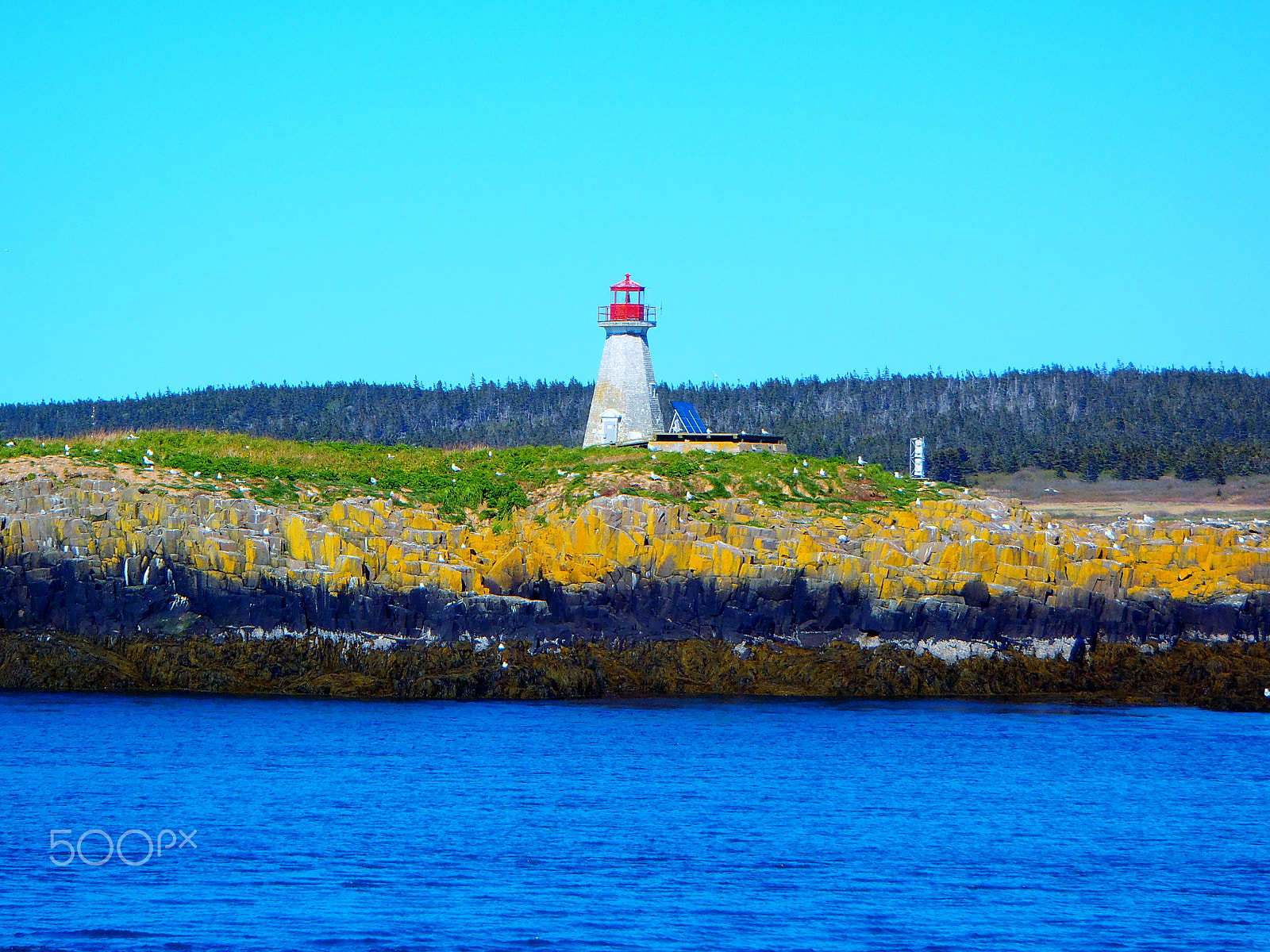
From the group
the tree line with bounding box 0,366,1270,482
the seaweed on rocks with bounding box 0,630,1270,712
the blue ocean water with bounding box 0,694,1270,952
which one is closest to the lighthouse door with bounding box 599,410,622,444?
the seaweed on rocks with bounding box 0,630,1270,712

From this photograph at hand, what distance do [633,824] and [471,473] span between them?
2012cm

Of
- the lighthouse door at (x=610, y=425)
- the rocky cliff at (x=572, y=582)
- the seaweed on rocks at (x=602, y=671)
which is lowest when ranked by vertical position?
the seaweed on rocks at (x=602, y=671)

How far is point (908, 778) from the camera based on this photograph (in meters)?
23.2

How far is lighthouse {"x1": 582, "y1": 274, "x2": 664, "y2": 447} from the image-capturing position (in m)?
45.6

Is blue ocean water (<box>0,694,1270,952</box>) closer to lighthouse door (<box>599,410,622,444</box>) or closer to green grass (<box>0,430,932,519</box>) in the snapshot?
green grass (<box>0,430,932,519</box>)

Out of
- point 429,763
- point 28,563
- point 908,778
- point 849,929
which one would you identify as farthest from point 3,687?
point 849,929

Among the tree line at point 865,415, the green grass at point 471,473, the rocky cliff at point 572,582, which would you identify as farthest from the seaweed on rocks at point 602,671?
the tree line at point 865,415

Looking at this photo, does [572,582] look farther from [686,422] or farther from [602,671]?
[686,422]

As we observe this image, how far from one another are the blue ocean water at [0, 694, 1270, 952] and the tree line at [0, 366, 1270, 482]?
44423 mm

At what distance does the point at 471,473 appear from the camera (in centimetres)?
3931

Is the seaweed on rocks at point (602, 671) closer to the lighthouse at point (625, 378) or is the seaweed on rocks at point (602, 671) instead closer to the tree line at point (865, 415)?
the lighthouse at point (625, 378)

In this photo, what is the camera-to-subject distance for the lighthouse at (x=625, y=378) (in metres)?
45.6

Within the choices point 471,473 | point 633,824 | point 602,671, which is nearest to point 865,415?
point 471,473

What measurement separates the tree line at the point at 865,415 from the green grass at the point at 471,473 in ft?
107
